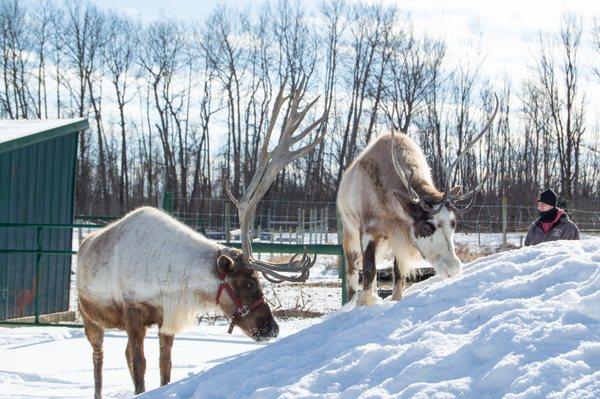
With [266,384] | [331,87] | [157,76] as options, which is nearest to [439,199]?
[266,384]

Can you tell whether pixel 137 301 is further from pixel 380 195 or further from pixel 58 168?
pixel 58 168

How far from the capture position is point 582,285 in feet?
12.9

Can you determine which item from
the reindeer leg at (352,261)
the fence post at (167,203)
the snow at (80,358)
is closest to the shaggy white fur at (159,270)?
the snow at (80,358)

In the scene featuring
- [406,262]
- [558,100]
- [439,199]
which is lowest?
[406,262]

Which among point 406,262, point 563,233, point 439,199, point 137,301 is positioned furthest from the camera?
point 563,233

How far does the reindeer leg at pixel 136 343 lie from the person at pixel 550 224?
429 cm

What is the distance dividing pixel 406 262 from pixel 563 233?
2.27m

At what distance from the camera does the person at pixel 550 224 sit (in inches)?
321

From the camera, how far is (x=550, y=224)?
324 inches

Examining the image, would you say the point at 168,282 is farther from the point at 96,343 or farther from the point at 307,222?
the point at 307,222

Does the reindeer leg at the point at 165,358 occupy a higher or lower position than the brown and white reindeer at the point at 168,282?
lower

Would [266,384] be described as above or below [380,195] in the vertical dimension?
below

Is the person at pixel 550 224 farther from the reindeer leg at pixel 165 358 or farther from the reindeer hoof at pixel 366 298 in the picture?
the reindeer leg at pixel 165 358

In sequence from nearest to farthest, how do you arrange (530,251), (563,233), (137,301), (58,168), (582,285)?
(582,285), (530,251), (137,301), (563,233), (58,168)
